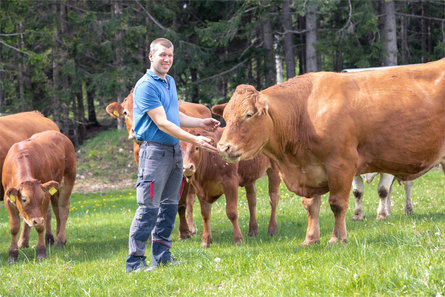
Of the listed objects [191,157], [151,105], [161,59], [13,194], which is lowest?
[13,194]

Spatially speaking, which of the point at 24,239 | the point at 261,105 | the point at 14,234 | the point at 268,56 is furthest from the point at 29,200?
the point at 268,56

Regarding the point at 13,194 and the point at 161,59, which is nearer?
the point at 161,59

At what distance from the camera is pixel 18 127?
34.2ft

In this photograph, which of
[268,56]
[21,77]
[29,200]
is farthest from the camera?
[21,77]

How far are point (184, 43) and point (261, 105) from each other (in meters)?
20.6

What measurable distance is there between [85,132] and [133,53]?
6.18m

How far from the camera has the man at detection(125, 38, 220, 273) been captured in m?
5.82

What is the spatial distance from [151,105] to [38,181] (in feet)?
9.72

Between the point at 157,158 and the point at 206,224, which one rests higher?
the point at 157,158

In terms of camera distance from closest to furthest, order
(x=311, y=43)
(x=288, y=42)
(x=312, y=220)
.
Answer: (x=312, y=220) → (x=311, y=43) → (x=288, y=42)

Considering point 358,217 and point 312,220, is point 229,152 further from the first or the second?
point 358,217

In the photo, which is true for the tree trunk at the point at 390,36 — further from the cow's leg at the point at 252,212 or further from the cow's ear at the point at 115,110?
the cow's ear at the point at 115,110

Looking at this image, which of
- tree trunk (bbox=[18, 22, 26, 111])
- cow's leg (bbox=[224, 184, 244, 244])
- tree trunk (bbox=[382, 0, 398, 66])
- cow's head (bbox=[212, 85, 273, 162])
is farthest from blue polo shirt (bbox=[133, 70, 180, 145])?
tree trunk (bbox=[18, 22, 26, 111])

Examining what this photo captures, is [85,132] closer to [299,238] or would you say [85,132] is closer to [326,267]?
[299,238]
